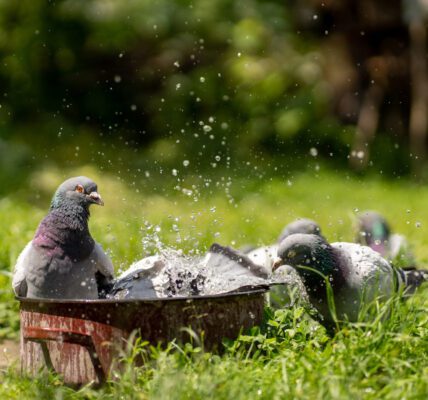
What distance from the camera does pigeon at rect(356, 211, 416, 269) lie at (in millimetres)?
5648

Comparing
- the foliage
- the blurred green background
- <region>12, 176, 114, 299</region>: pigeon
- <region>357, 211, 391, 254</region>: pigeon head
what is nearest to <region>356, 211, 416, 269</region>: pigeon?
<region>357, 211, 391, 254</region>: pigeon head

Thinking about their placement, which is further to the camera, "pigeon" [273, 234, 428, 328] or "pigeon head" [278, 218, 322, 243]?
"pigeon head" [278, 218, 322, 243]

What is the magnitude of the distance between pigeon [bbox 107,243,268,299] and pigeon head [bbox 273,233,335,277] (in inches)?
5.8

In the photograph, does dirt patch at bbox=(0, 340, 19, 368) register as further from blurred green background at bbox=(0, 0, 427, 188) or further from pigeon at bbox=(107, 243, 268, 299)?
blurred green background at bbox=(0, 0, 427, 188)

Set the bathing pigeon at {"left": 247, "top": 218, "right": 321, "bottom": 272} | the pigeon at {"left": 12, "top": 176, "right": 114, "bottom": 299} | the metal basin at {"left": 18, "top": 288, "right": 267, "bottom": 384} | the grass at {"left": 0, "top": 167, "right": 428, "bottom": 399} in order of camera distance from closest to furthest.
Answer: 1. the grass at {"left": 0, "top": 167, "right": 428, "bottom": 399}
2. the metal basin at {"left": 18, "top": 288, "right": 267, "bottom": 384}
3. the pigeon at {"left": 12, "top": 176, "right": 114, "bottom": 299}
4. the bathing pigeon at {"left": 247, "top": 218, "right": 321, "bottom": 272}

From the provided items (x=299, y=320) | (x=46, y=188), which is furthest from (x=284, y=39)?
(x=299, y=320)

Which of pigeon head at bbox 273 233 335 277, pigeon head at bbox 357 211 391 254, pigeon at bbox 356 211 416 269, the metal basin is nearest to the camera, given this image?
the metal basin

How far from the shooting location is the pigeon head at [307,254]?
3.97 m

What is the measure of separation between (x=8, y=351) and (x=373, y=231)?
8.44 feet

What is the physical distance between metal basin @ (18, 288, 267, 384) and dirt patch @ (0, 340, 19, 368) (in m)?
0.78

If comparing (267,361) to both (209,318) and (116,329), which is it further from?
(116,329)

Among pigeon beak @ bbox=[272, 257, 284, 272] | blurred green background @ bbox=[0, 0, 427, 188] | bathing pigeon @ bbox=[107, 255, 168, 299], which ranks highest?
blurred green background @ bbox=[0, 0, 427, 188]

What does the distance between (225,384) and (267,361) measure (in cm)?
56

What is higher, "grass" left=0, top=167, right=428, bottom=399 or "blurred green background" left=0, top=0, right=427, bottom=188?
"blurred green background" left=0, top=0, right=427, bottom=188
